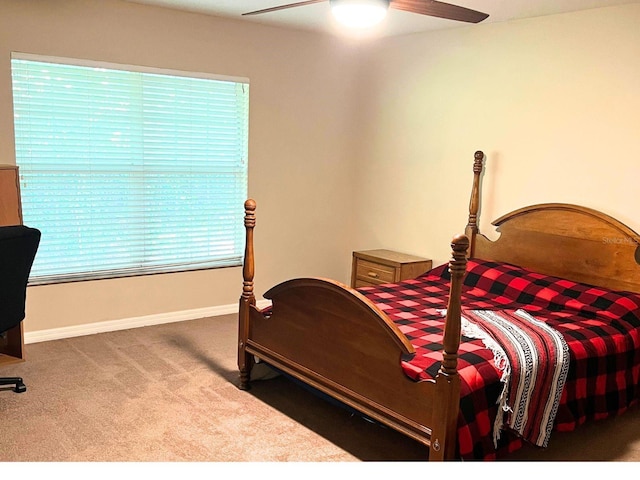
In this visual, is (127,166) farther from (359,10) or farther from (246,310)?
(359,10)

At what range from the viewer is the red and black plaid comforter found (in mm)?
2529

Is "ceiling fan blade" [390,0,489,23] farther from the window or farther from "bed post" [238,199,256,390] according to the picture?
the window

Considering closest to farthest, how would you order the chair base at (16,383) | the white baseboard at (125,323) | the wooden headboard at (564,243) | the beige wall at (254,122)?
the chair base at (16,383), the wooden headboard at (564,243), the beige wall at (254,122), the white baseboard at (125,323)

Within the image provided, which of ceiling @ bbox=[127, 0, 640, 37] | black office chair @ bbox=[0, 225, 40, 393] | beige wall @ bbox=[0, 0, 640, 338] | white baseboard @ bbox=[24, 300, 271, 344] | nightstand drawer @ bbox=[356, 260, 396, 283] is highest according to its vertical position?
ceiling @ bbox=[127, 0, 640, 37]

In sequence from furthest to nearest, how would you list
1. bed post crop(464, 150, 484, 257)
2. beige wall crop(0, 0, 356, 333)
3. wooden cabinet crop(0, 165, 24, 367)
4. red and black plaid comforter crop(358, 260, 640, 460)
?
bed post crop(464, 150, 484, 257), beige wall crop(0, 0, 356, 333), wooden cabinet crop(0, 165, 24, 367), red and black plaid comforter crop(358, 260, 640, 460)

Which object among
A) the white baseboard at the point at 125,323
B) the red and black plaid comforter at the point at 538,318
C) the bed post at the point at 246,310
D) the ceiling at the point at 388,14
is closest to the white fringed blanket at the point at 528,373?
the red and black plaid comforter at the point at 538,318

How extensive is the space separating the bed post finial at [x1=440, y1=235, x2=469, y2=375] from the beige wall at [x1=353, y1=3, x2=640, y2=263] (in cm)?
185

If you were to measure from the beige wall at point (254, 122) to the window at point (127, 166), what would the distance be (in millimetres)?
87

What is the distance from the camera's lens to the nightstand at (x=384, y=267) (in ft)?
15.3

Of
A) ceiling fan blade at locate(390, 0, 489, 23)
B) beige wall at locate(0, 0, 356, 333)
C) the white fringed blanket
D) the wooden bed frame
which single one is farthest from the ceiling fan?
beige wall at locate(0, 0, 356, 333)

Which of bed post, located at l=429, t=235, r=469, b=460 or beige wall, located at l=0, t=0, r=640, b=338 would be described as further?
beige wall, located at l=0, t=0, r=640, b=338

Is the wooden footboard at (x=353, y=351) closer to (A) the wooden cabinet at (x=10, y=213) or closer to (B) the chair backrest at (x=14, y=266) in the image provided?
(B) the chair backrest at (x=14, y=266)

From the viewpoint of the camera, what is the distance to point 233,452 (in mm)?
2777

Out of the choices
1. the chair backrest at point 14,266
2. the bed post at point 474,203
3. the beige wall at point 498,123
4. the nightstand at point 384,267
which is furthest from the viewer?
the nightstand at point 384,267
